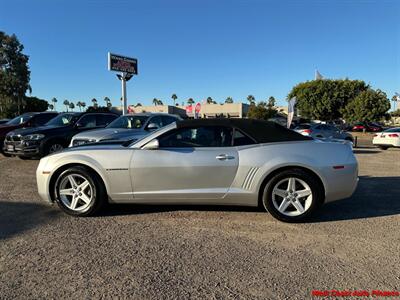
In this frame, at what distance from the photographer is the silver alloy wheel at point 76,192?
4746 millimetres

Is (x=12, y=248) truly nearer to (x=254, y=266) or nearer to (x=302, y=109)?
(x=254, y=266)

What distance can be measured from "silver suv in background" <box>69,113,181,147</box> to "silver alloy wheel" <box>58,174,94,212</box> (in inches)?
130

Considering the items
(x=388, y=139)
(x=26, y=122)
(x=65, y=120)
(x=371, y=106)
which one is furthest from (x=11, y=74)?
(x=388, y=139)

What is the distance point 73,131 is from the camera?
10859 millimetres

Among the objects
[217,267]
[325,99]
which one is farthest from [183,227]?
[325,99]

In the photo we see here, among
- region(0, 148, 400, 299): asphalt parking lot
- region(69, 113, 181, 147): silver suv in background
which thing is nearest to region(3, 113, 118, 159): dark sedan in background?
region(69, 113, 181, 147): silver suv in background

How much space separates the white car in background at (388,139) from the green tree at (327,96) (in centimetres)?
2926


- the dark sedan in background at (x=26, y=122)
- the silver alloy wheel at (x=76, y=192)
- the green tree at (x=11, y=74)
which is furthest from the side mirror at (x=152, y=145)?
the green tree at (x=11, y=74)

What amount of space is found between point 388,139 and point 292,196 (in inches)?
595

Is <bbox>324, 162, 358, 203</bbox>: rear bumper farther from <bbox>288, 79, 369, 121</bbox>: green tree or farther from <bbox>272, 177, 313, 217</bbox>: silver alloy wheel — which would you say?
<bbox>288, 79, 369, 121</bbox>: green tree

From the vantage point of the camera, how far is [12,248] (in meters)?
3.68

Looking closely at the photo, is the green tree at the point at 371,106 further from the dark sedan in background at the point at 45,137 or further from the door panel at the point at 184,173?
the door panel at the point at 184,173

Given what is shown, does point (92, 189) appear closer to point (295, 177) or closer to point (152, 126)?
point (295, 177)

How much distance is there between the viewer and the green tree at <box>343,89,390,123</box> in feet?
130
